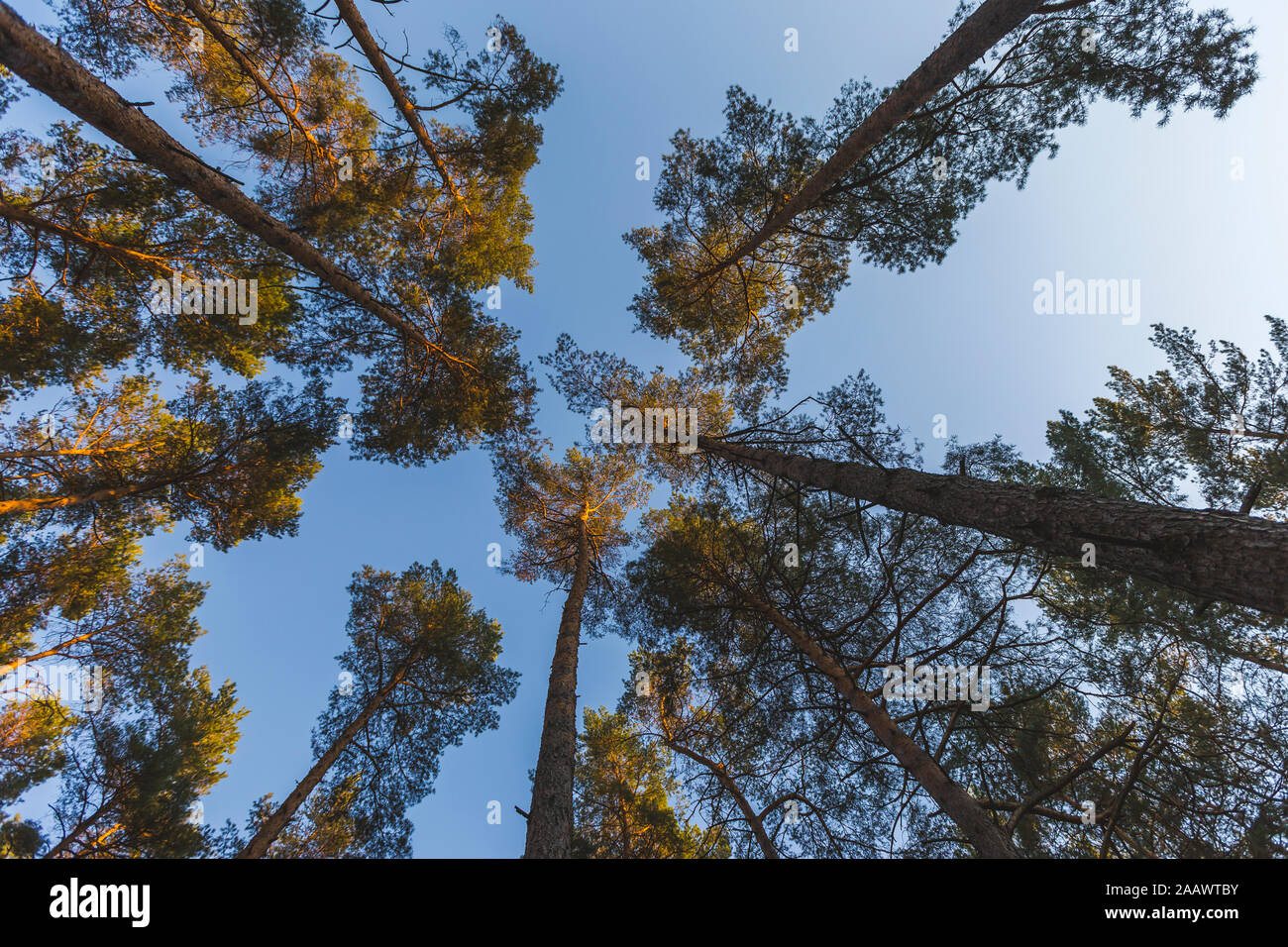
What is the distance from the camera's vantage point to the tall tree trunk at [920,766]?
3.73 metres

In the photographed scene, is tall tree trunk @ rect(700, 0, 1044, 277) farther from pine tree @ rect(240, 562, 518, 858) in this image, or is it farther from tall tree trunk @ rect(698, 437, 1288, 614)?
pine tree @ rect(240, 562, 518, 858)

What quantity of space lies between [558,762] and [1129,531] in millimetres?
5586

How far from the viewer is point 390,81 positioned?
630cm

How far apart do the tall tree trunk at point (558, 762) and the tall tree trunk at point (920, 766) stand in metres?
3.26

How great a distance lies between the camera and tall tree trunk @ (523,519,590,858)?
433 cm

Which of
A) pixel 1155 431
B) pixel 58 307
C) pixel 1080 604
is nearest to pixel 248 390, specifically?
pixel 58 307

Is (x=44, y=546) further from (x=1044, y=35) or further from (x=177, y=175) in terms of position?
(x=1044, y=35)

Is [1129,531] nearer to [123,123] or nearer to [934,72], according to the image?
[934,72]

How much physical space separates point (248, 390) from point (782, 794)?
1075 centimetres

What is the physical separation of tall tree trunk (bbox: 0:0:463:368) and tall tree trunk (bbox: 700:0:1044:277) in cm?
654

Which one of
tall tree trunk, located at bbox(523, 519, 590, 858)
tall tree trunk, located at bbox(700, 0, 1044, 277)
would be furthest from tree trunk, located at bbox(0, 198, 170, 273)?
tall tree trunk, located at bbox(700, 0, 1044, 277)

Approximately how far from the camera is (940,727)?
6137 mm

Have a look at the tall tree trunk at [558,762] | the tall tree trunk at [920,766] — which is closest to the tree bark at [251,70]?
the tall tree trunk at [558,762]
